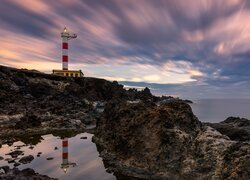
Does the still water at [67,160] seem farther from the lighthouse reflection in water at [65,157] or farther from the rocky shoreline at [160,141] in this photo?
the rocky shoreline at [160,141]

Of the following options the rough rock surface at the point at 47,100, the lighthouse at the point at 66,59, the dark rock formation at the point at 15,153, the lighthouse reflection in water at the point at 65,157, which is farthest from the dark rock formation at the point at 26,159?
the lighthouse at the point at 66,59

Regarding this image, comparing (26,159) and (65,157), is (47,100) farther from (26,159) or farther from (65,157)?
(26,159)

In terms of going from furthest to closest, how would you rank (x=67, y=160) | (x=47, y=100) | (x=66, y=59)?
(x=66, y=59) → (x=47, y=100) → (x=67, y=160)

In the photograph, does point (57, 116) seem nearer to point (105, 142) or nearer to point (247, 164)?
point (105, 142)

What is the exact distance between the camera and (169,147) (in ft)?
63.9

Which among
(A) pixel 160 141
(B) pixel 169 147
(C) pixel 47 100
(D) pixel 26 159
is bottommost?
(D) pixel 26 159

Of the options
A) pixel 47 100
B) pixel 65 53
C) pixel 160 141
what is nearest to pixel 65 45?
pixel 65 53

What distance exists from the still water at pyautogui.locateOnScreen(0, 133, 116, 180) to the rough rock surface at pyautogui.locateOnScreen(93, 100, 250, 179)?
1196mm

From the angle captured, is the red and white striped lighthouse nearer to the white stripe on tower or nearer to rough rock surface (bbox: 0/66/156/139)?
the white stripe on tower

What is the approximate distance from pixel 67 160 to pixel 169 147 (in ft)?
30.4

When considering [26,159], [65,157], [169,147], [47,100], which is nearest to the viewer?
[169,147]

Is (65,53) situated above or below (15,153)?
above

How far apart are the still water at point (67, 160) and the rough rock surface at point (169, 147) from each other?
1.20m

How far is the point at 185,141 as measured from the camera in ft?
63.5
